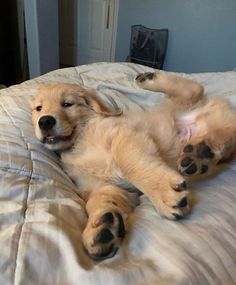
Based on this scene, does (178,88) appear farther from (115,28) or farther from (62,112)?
(115,28)

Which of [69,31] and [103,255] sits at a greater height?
[103,255]

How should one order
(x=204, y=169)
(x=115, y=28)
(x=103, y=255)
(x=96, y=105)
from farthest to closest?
1. (x=115, y=28)
2. (x=96, y=105)
3. (x=204, y=169)
4. (x=103, y=255)

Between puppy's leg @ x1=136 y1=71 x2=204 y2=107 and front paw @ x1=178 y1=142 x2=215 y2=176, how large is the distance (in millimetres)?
404

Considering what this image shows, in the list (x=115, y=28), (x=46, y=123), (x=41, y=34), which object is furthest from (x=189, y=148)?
(x=115, y=28)

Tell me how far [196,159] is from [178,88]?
1.60ft

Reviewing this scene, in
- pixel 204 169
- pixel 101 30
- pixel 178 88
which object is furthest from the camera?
pixel 101 30

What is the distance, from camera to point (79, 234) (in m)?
0.74

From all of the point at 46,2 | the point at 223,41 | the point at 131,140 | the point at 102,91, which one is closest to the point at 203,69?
the point at 223,41

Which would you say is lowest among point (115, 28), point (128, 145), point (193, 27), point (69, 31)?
point (69, 31)

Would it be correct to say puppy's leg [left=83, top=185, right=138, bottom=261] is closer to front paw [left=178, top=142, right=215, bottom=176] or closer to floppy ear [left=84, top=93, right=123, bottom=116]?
front paw [left=178, top=142, right=215, bottom=176]

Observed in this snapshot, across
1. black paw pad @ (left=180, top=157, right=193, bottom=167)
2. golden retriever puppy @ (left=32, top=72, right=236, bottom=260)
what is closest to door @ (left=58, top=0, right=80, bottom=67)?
golden retriever puppy @ (left=32, top=72, right=236, bottom=260)

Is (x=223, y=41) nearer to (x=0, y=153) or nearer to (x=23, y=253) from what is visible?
(x=0, y=153)

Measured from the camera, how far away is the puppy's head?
1.09m

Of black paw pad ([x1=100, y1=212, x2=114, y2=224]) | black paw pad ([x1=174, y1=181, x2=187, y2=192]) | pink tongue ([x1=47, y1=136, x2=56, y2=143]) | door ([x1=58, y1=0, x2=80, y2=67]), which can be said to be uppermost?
black paw pad ([x1=174, y1=181, x2=187, y2=192])
